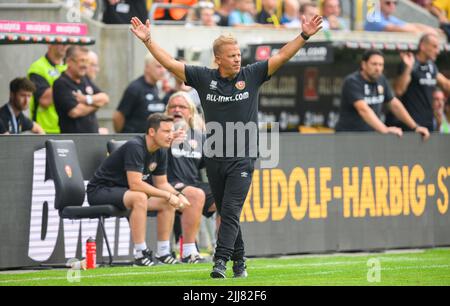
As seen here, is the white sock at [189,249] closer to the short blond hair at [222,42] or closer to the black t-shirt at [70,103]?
the black t-shirt at [70,103]

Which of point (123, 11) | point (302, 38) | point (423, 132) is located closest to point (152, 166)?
point (302, 38)

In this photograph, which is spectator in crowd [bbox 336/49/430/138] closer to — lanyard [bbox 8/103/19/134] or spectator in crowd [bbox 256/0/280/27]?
lanyard [bbox 8/103/19/134]

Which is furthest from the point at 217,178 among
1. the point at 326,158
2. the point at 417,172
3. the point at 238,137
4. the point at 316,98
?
the point at 316,98

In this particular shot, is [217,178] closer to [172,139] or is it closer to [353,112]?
[172,139]

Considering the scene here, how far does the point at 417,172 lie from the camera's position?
Result: 15.9 m

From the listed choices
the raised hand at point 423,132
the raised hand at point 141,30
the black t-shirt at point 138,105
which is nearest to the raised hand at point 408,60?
the raised hand at point 423,132

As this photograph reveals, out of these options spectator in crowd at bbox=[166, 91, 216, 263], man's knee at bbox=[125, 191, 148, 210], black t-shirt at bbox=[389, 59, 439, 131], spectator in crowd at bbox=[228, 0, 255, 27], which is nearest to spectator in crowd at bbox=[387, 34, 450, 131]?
black t-shirt at bbox=[389, 59, 439, 131]

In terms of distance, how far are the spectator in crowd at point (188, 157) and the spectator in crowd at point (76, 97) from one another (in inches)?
41.4

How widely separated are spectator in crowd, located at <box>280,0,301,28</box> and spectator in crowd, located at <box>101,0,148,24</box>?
3456mm

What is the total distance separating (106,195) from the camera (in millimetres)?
13055

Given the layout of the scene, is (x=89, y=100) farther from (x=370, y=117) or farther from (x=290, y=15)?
(x=290, y=15)

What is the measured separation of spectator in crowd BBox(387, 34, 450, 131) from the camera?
1695cm

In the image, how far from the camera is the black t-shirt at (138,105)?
51.1ft

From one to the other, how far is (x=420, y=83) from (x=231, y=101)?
22.3 feet
